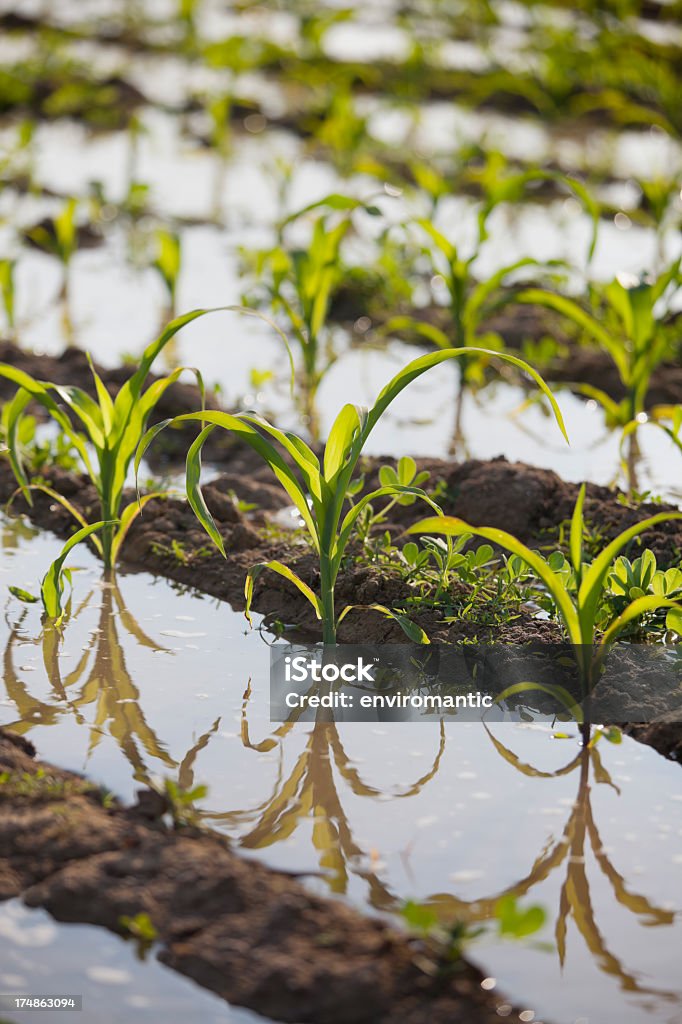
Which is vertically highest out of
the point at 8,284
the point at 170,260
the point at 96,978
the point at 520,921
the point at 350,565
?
the point at 170,260

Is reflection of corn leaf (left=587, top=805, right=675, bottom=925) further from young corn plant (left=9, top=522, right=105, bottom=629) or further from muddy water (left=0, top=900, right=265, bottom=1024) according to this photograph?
young corn plant (left=9, top=522, right=105, bottom=629)

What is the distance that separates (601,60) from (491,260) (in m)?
4.70

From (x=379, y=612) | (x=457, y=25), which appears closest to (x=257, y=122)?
(x=457, y=25)

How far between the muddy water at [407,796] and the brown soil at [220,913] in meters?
0.12

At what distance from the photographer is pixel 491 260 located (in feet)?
21.0

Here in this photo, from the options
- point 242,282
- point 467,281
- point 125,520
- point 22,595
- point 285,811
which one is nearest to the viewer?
point 285,811

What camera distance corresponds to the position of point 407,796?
7.89ft

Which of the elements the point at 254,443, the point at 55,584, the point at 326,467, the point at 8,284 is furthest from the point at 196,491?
the point at 8,284

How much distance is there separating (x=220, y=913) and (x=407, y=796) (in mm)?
558

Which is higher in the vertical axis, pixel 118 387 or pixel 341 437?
pixel 118 387

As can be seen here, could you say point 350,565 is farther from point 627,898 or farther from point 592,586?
point 627,898

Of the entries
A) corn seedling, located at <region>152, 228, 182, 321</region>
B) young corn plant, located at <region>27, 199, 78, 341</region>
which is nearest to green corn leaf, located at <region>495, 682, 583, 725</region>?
corn seedling, located at <region>152, 228, 182, 321</region>

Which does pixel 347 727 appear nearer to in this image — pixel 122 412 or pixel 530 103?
pixel 122 412

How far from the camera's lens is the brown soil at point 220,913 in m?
1.80
